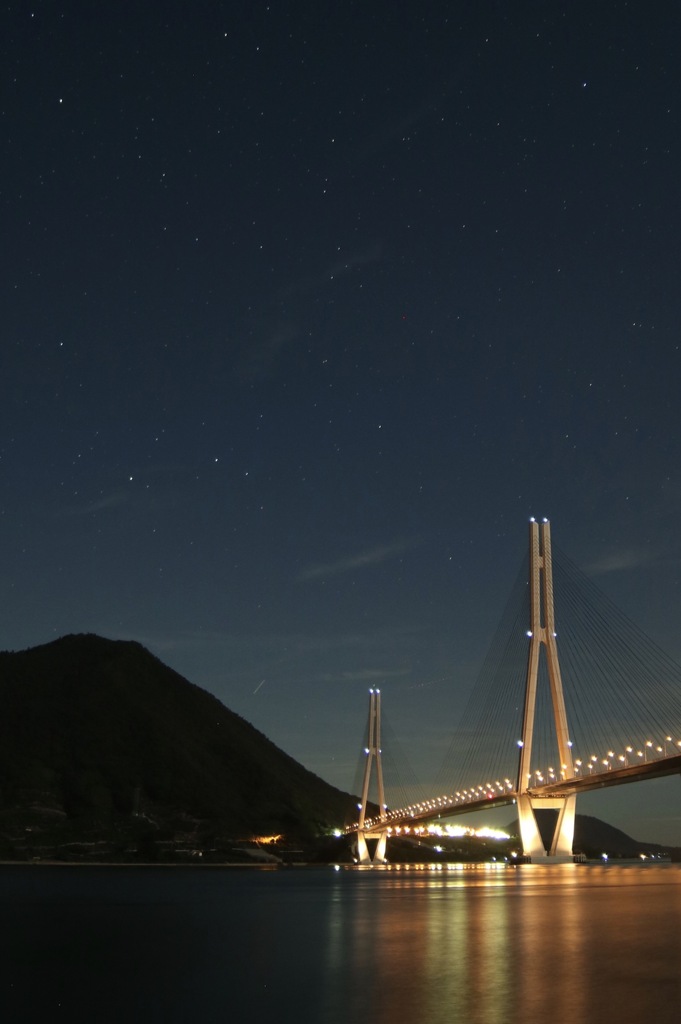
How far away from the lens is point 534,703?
67062 mm

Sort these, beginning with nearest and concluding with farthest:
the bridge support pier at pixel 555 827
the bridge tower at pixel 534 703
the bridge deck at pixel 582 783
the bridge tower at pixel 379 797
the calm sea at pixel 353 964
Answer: the calm sea at pixel 353 964 → the bridge deck at pixel 582 783 → the bridge tower at pixel 534 703 → the bridge support pier at pixel 555 827 → the bridge tower at pixel 379 797

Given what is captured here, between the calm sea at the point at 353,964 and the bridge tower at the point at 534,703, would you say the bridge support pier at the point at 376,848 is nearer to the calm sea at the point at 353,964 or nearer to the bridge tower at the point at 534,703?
the bridge tower at the point at 534,703

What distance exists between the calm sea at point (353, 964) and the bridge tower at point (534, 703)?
29.5 meters

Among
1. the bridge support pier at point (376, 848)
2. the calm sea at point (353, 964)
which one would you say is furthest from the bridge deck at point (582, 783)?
the bridge support pier at point (376, 848)

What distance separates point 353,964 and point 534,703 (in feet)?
161

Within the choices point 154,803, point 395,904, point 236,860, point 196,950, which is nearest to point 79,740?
point 154,803

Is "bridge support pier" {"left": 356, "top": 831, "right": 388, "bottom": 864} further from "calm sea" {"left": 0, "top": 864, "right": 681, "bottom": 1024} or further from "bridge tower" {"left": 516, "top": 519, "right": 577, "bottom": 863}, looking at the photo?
"calm sea" {"left": 0, "top": 864, "right": 681, "bottom": 1024}

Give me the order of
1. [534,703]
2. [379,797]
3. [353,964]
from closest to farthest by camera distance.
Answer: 1. [353,964]
2. [534,703]
3. [379,797]

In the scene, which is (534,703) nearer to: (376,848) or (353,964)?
(353,964)

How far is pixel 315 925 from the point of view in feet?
98.3

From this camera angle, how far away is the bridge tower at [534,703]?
65938 millimetres

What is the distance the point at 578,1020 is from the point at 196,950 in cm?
1147

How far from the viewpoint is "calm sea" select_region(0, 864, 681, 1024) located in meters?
14.0

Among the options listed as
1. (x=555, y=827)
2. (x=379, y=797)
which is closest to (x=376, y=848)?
(x=379, y=797)
